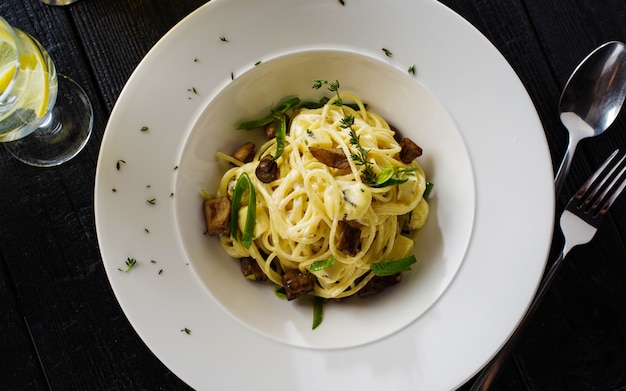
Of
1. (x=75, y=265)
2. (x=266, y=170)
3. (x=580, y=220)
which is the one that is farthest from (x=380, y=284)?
(x=75, y=265)

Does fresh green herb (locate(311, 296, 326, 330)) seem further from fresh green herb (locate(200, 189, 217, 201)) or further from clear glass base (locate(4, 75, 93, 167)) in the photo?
clear glass base (locate(4, 75, 93, 167))

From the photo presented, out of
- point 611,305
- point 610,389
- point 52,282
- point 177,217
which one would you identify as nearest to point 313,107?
point 177,217

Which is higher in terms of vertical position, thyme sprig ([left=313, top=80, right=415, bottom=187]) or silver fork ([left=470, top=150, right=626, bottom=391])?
thyme sprig ([left=313, top=80, right=415, bottom=187])

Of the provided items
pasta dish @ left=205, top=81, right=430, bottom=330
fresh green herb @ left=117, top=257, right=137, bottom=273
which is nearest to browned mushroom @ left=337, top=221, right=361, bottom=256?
pasta dish @ left=205, top=81, right=430, bottom=330

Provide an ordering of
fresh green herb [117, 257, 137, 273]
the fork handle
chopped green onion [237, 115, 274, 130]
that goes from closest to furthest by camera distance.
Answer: fresh green herb [117, 257, 137, 273], chopped green onion [237, 115, 274, 130], the fork handle

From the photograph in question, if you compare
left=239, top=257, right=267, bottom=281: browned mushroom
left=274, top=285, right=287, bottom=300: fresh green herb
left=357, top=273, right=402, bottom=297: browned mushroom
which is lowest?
left=274, top=285, right=287, bottom=300: fresh green herb

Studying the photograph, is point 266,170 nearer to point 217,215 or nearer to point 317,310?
point 217,215

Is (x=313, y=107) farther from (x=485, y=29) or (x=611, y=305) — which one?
(x=611, y=305)
